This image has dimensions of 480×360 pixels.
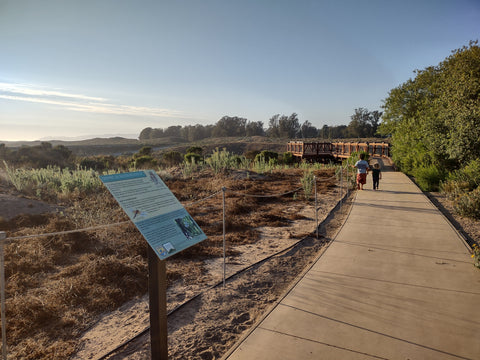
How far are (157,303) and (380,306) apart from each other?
9.10 feet

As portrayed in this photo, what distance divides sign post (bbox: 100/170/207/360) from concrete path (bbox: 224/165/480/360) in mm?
821

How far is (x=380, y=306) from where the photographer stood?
4090mm

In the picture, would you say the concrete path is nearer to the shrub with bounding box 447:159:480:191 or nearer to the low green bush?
the low green bush

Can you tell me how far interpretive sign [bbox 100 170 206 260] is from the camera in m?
2.87

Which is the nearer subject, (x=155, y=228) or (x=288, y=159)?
(x=155, y=228)

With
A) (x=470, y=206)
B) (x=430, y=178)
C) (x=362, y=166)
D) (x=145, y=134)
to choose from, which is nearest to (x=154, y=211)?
(x=470, y=206)

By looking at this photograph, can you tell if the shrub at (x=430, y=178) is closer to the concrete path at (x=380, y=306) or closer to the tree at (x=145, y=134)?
the concrete path at (x=380, y=306)

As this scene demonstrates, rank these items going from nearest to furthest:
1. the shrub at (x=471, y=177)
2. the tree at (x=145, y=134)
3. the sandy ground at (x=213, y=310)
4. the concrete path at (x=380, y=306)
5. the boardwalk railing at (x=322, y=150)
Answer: the concrete path at (x=380, y=306) < the sandy ground at (x=213, y=310) < the shrub at (x=471, y=177) < the boardwalk railing at (x=322, y=150) < the tree at (x=145, y=134)

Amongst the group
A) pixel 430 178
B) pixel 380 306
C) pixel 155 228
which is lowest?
pixel 380 306

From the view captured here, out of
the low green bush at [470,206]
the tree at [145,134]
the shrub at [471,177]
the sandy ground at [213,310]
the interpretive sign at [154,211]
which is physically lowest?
the sandy ground at [213,310]

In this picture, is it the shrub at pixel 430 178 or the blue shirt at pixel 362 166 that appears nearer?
the blue shirt at pixel 362 166

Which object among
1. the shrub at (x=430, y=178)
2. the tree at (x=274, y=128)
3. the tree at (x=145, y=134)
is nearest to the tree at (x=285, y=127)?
the tree at (x=274, y=128)

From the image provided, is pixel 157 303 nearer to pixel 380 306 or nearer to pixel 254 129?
pixel 380 306

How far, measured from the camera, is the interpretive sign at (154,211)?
2.87 metres
